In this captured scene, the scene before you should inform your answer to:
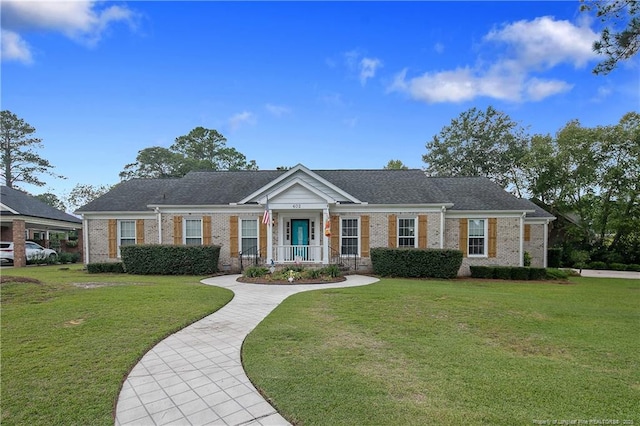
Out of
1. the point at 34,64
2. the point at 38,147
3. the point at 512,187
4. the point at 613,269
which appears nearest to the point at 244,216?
the point at 34,64

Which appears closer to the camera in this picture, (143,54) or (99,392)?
(99,392)

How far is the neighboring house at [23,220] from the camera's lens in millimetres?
19375

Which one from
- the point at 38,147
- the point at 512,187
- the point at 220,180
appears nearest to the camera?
the point at 220,180

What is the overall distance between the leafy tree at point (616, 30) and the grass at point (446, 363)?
5.14 meters

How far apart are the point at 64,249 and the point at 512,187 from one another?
40.3 m

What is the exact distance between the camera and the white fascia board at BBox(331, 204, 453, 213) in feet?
52.6

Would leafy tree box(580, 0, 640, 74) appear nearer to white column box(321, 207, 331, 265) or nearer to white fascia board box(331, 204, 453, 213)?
white fascia board box(331, 204, 453, 213)

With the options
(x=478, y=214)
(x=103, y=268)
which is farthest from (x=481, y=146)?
(x=103, y=268)

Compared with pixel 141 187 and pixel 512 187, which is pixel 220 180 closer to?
pixel 141 187

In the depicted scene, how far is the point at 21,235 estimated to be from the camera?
19.4 m

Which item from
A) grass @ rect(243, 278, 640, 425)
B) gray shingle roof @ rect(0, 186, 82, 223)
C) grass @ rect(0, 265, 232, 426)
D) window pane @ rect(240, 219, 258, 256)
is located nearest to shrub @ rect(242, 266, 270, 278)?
window pane @ rect(240, 219, 258, 256)

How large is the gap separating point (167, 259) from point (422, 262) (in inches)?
442

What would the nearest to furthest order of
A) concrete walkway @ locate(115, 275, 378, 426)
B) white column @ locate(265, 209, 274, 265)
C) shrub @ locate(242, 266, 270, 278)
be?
concrete walkway @ locate(115, 275, 378, 426), shrub @ locate(242, 266, 270, 278), white column @ locate(265, 209, 274, 265)

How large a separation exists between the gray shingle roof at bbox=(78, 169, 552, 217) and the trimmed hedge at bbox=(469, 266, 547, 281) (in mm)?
2986
